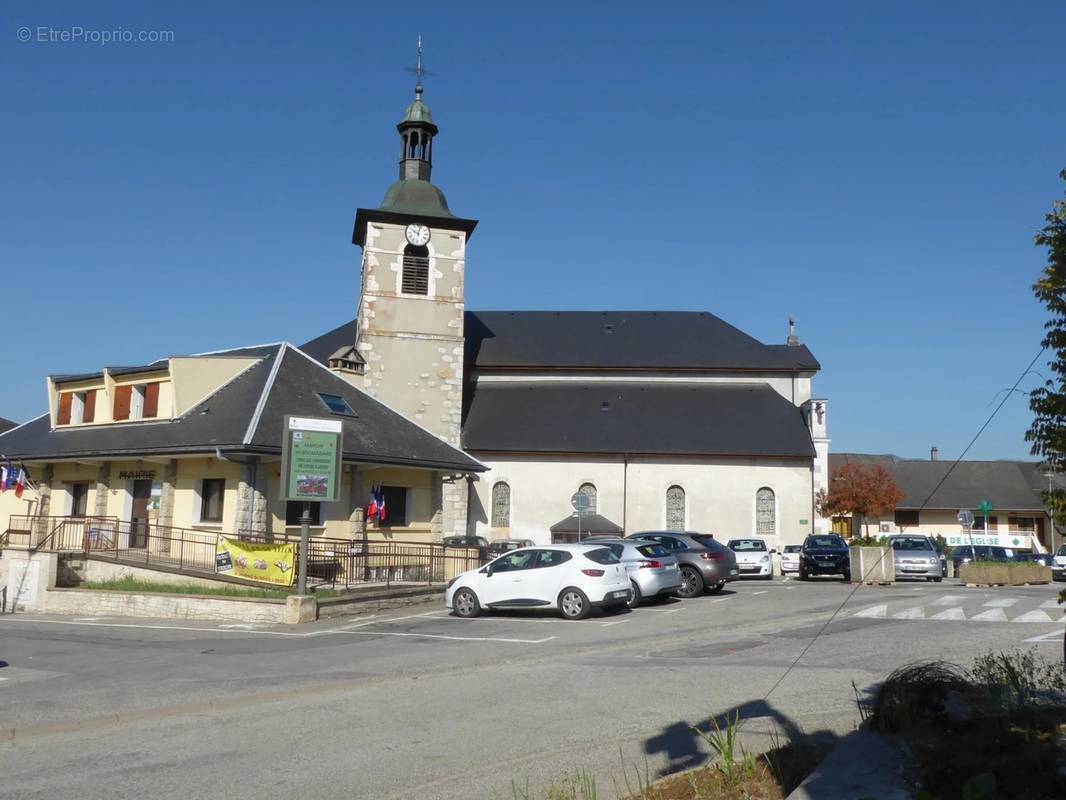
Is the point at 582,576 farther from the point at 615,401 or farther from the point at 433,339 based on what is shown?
the point at 615,401

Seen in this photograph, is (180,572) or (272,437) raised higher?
(272,437)

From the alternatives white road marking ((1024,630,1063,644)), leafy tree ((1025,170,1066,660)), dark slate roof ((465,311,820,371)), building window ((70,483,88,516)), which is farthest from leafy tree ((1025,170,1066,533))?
dark slate roof ((465,311,820,371))

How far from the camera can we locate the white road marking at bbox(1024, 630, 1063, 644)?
13005 mm

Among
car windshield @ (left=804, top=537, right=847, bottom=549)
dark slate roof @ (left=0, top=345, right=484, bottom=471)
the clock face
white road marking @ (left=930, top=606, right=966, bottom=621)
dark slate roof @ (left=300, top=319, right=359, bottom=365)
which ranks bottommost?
white road marking @ (left=930, top=606, right=966, bottom=621)

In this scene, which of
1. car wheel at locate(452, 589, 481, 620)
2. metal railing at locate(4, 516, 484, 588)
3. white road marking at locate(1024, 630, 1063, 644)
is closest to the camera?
white road marking at locate(1024, 630, 1063, 644)

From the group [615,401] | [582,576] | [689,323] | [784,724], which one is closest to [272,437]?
[582,576]

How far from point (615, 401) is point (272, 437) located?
2262cm

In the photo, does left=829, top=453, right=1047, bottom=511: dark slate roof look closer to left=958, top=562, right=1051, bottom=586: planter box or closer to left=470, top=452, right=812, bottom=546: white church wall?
left=470, top=452, right=812, bottom=546: white church wall

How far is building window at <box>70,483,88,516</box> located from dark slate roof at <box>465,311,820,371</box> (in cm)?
2021

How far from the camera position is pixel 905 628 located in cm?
1487

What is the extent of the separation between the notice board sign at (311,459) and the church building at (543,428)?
1763 centimetres

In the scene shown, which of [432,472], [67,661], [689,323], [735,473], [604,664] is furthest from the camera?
[689,323]

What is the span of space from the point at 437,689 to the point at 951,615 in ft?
33.8

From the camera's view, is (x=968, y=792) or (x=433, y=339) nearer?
(x=968, y=792)
